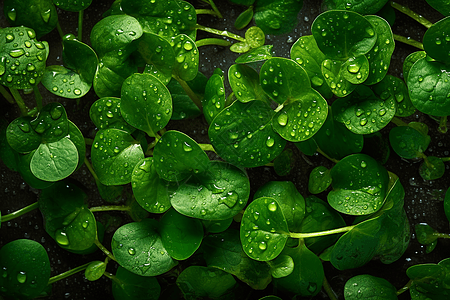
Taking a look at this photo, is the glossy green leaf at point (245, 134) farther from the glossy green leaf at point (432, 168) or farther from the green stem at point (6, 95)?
the green stem at point (6, 95)

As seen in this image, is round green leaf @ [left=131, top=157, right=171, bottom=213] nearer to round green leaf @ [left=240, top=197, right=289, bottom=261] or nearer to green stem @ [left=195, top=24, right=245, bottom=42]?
round green leaf @ [left=240, top=197, right=289, bottom=261]

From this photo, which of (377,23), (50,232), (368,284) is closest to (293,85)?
(377,23)

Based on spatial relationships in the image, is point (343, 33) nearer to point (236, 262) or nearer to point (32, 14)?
point (236, 262)

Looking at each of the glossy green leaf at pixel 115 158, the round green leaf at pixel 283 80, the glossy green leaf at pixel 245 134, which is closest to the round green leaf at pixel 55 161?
the glossy green leaf at pixel 115 158

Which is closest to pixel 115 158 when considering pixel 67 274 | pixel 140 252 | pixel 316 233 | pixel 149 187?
pixel 149 187

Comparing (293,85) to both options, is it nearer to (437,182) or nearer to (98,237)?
(437,182)

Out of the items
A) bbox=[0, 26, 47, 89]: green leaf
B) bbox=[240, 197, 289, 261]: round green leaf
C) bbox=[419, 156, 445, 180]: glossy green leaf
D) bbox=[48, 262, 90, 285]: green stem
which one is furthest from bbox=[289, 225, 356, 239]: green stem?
bbox=[0, 26, 47, 89]: green leaf
